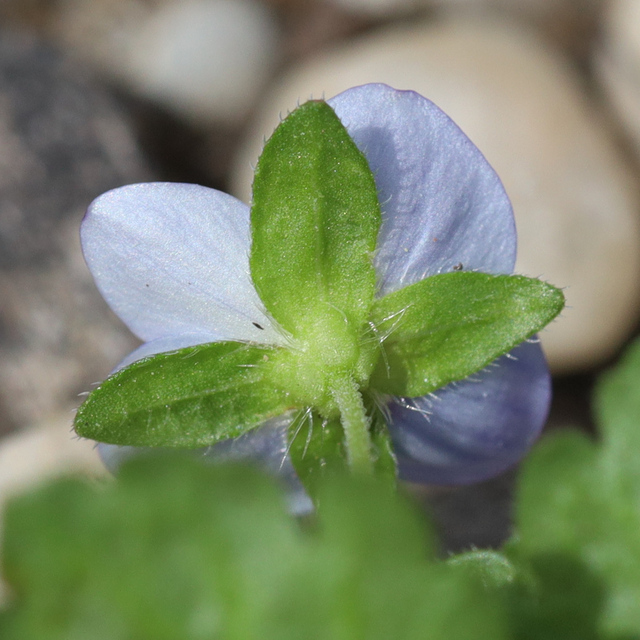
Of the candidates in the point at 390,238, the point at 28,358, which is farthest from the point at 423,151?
the point at 28,358

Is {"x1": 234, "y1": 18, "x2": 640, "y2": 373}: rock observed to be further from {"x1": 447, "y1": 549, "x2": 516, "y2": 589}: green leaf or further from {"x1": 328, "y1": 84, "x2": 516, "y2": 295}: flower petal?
{"x1": 447, "y1": 549, "x2": 516, "y2": 589}: green leaf

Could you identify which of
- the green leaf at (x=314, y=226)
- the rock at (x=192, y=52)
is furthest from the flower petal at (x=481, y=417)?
the rock at (x=192, y=52)

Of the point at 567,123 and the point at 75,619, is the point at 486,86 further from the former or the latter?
the point at 75,619

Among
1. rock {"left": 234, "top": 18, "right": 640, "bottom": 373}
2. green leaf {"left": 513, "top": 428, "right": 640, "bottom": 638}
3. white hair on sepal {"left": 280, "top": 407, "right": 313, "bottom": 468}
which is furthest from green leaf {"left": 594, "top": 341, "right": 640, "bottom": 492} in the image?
rock {"left": 234, "top": 18, "right": 640, "bottom": 373}

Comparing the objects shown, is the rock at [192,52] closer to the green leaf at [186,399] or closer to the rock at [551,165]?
the rock at [551,165]

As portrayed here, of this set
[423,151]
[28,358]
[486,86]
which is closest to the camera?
[423,151]

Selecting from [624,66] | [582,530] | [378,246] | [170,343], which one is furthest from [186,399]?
[624,66]
